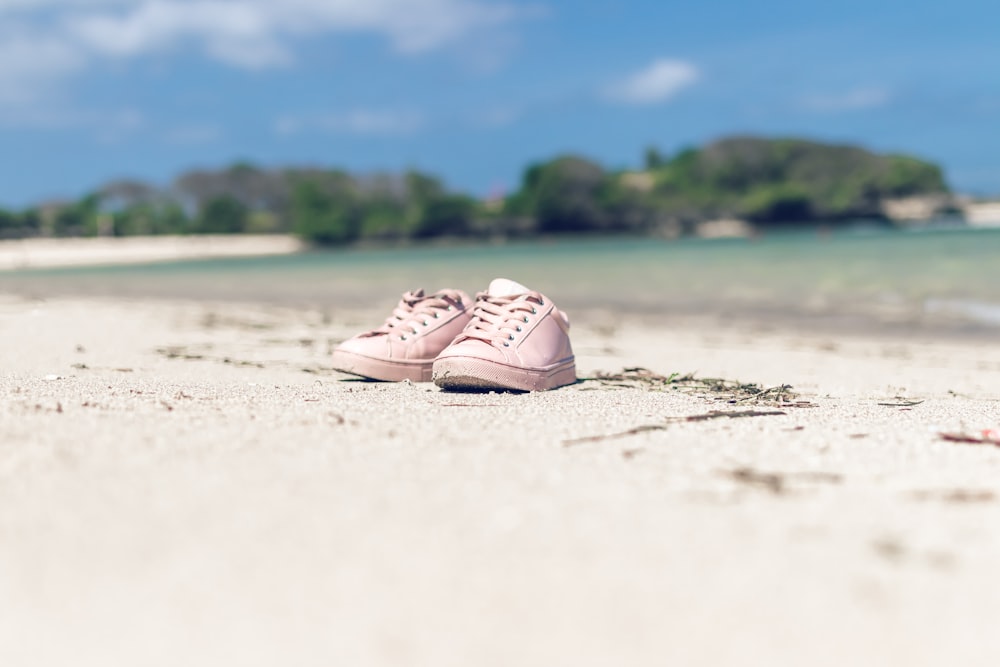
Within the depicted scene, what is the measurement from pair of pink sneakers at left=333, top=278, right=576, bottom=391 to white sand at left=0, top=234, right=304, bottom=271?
1936 inches

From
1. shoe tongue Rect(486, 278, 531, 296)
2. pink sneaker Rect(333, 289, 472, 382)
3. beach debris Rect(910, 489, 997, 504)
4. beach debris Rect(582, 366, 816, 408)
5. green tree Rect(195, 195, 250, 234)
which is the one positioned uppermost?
green tree Rect(195, 195, 250, 234)

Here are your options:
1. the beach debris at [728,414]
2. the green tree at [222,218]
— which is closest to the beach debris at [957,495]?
the beach debris at [728,414]

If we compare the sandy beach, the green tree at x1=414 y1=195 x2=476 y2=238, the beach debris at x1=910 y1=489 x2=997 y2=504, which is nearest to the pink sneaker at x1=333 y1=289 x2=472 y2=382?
the sandy beach

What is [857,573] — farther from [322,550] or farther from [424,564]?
[322,550]

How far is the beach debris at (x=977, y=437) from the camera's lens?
2.71 meters

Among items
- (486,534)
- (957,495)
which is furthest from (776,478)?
(486,534)

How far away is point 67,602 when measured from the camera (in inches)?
61.4

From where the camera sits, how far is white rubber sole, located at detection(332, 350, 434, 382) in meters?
4.31

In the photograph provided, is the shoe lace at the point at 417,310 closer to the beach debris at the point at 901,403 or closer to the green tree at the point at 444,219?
the beach debris at the point at 901,403

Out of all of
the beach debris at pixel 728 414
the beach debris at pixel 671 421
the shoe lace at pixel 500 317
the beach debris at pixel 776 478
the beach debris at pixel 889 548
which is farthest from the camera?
the shoe lace at pixel 500 317

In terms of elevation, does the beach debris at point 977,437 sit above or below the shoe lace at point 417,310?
below

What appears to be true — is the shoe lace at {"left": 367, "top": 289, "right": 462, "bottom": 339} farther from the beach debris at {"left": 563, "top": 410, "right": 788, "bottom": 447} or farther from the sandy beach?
the beach debris at {"left": 563, "top": 410, "right": 788, "bottom": 447}

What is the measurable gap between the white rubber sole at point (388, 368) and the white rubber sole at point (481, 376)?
398 millimetres

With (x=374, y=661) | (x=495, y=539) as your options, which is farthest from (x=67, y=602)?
(x=495, y=539)
